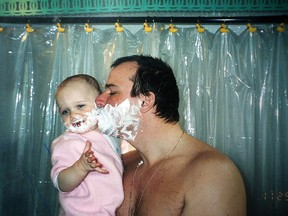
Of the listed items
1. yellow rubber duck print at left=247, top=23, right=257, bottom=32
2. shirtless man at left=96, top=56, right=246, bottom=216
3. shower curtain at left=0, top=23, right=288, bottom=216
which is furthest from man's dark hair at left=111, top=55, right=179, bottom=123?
yellow rubber duck print at left=247, top=23, right=257, bottom=32

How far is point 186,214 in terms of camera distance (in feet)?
2.84

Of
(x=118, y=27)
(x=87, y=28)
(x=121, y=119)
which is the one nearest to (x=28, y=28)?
(x=87, y=28)

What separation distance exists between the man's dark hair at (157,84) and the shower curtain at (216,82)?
1.32ft

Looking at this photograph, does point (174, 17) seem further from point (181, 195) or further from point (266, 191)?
point (266, 191)

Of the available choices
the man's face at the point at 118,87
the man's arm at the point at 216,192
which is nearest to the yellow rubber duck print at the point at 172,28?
the man's face at the point at 118,87

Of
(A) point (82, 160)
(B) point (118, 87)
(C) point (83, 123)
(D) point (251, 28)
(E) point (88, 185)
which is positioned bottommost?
(E) point (88, 185)

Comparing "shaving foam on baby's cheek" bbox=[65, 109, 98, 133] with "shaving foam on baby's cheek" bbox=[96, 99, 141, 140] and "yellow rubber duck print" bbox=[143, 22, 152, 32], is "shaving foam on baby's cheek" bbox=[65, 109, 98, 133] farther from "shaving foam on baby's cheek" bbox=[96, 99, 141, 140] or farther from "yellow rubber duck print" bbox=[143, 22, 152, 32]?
"yellow rubber duck print" bbox=[143, 22, 152, 32]

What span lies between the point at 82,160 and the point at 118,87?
32 cm

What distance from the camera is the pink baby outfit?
103cm

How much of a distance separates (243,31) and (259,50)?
5.5 inches

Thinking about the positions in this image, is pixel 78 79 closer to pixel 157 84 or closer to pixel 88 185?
pixel 157 84

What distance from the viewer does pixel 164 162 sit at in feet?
3.49

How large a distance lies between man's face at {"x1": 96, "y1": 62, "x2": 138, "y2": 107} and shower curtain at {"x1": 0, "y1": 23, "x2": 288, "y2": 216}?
0.47 m

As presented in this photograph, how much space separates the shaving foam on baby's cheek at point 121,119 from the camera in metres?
1.08
